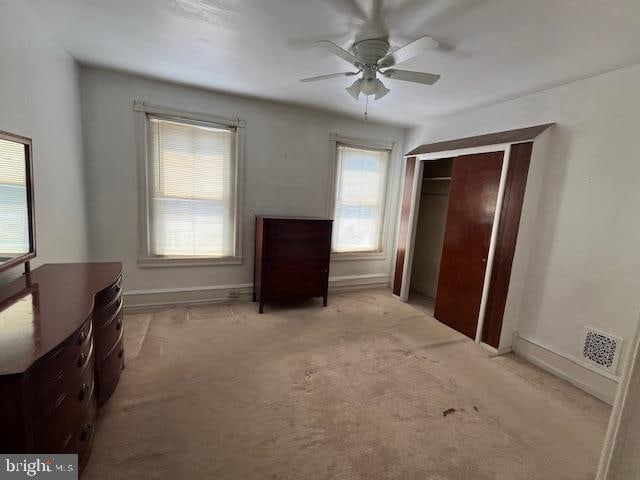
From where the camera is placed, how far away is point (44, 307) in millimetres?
1450

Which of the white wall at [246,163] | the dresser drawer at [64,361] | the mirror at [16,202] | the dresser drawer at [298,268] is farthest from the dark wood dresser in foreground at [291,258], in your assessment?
the dresser drawer at [64,361]

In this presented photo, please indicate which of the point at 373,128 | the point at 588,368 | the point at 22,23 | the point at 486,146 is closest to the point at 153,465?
the point at 22,23

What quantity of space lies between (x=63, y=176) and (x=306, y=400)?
8.77 feet

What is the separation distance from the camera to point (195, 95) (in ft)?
10.5

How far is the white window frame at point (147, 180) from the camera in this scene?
303 cm

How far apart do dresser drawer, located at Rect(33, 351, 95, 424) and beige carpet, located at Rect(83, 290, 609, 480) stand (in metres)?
0.46

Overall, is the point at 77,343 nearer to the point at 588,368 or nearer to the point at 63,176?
the point at 63,176

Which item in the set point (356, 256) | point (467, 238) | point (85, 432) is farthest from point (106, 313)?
point (467, 238)

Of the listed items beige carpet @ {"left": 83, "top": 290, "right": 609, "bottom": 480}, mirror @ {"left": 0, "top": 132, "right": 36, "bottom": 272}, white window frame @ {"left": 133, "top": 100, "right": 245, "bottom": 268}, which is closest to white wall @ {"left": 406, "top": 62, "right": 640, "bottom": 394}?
beige carpet @ {"left": 83, "top": 290, "right": 609, "bottom": 480}

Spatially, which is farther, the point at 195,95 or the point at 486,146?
the point at 195,95

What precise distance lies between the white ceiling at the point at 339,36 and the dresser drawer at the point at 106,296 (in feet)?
5.75

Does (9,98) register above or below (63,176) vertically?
above

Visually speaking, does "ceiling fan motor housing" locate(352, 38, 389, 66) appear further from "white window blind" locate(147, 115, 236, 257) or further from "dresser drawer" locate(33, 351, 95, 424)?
"dresser drawer" locate(33, 351, 95, 424)

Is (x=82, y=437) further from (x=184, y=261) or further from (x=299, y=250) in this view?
(x=299, y=250)
